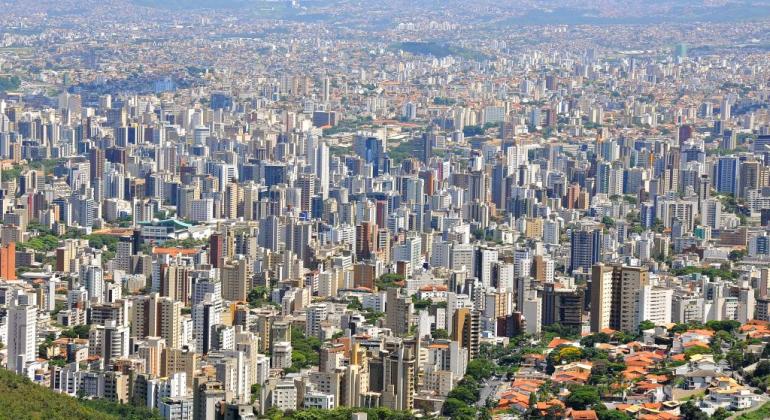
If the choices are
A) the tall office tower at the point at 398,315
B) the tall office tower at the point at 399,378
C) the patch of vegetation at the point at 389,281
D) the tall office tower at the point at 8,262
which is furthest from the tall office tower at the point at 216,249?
the tall office tower at the point at 399,378

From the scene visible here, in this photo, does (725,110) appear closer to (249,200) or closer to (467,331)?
(249,200)

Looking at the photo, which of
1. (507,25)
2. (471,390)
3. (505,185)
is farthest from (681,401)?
(507,25)

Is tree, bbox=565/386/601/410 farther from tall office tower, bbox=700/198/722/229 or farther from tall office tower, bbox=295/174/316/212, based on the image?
tall office tower, bbox=295/174/316/212

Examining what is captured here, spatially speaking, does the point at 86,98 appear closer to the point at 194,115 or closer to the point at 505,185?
the point at 194,115

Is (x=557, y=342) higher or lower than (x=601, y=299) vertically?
lower

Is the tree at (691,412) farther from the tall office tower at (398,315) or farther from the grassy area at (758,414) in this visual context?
the tall office tower at (398,315)

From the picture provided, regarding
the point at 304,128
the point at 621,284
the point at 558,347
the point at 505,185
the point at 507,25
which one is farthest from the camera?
the point at 507,25

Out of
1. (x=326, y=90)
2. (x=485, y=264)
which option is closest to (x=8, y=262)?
(x=485, y=264)
